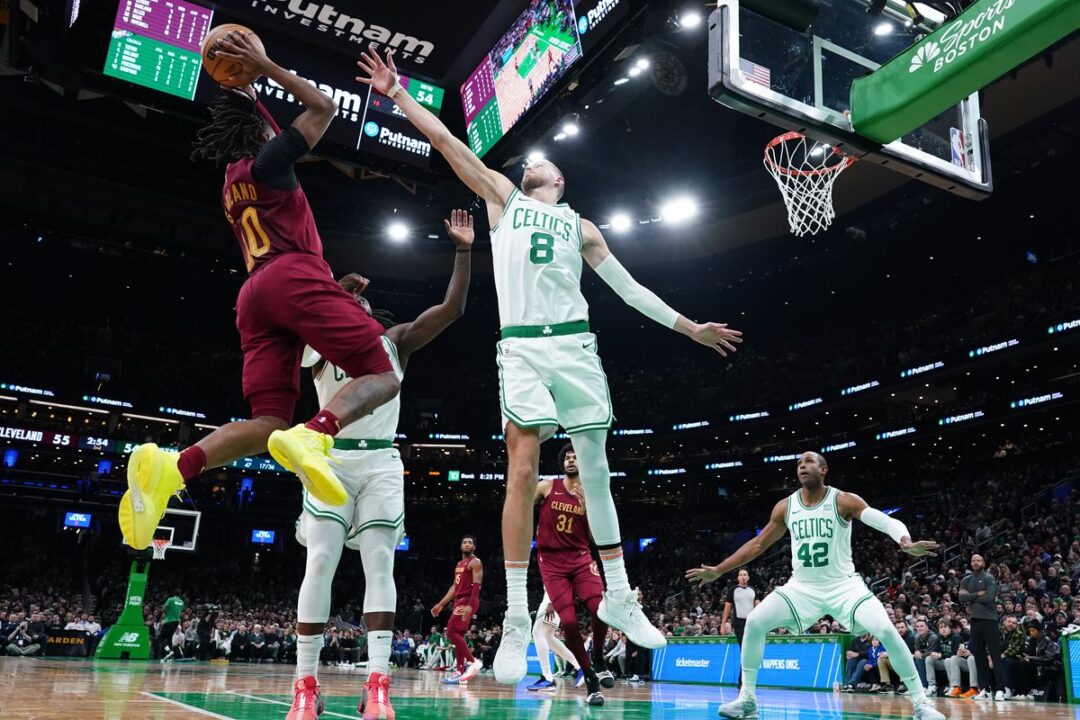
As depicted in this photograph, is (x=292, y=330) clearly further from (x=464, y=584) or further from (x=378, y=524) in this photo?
(x=464, y=584)

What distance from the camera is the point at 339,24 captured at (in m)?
11.3

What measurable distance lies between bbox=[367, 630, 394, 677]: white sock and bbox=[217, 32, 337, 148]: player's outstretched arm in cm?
251

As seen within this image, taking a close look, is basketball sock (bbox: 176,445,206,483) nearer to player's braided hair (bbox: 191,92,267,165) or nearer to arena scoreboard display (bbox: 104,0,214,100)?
player's braided hair (bbox: 191,92,267,165)

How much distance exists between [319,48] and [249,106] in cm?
756

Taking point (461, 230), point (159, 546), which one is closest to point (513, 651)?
point (461, 230)

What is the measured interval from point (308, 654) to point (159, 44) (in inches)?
343

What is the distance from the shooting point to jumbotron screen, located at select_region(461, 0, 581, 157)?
33.8 feet

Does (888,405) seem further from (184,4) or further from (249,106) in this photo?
(249,106)

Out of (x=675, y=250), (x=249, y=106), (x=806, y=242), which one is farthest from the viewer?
(x=675, y=250)

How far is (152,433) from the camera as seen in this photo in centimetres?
3681

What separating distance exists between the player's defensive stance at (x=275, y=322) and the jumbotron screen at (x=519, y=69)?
6581mm

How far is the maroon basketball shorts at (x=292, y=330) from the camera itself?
3875 mm

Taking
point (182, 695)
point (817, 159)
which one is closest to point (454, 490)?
point (817, 159)

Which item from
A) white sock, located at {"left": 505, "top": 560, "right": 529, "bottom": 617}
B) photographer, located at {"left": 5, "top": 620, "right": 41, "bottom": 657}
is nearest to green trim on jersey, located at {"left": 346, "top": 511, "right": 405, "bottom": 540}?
white sock, located at {"left": 505, "top": 560, "right": 529, "bottom": 617}
